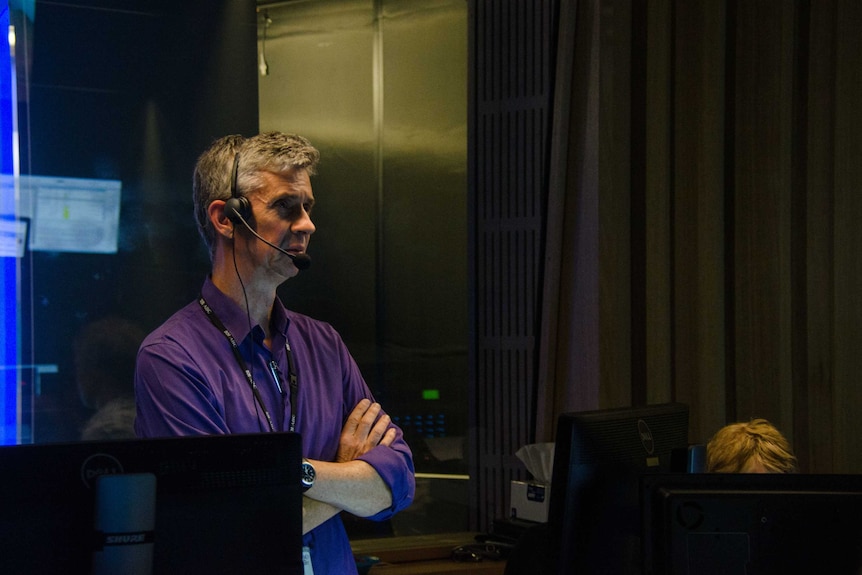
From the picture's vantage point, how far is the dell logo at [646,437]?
5.64 feet

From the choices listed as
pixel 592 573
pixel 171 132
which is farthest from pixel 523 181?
pixel 592 573

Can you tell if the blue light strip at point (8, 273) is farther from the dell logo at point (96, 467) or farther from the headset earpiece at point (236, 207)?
the dell logo at point (96, 467)

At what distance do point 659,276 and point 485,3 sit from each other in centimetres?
126

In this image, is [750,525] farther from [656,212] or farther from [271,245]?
[656,212]

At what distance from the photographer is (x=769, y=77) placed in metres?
3.57

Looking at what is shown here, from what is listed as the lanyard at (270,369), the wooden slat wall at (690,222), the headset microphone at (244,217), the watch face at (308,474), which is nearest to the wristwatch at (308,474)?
the watch face at (308,474)

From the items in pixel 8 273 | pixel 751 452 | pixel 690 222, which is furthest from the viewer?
pixel 690 222

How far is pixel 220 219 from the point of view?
6.30ft

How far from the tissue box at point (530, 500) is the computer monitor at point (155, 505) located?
6.73ft

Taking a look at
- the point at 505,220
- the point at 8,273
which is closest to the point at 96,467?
the point at 8,273

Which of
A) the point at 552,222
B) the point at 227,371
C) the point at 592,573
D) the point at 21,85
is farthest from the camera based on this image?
the point at 552,222

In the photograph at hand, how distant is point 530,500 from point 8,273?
1918mm

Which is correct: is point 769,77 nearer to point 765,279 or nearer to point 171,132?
point 765,279

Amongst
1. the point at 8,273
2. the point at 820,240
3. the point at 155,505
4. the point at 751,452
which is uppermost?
the point at 820,240
